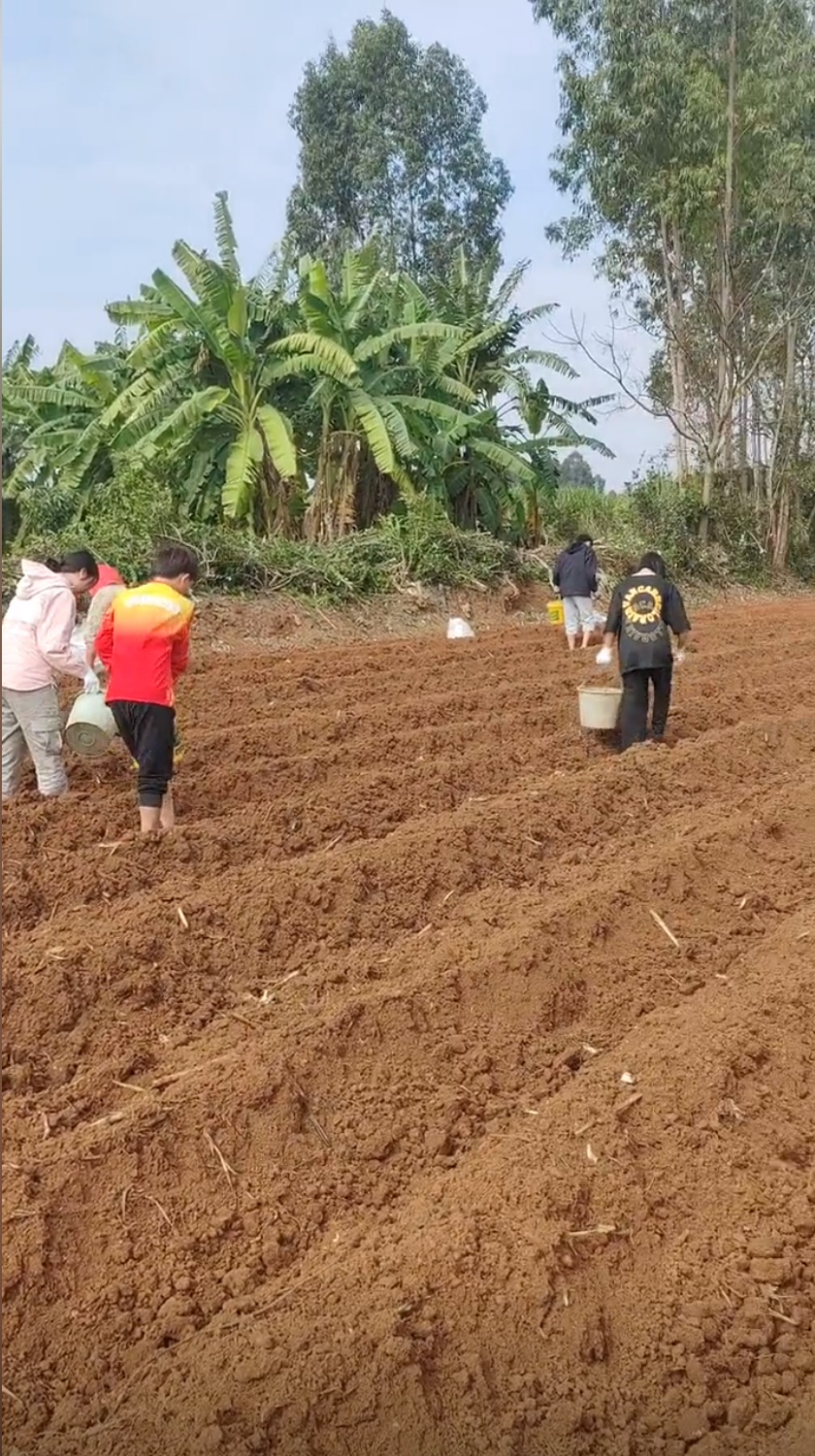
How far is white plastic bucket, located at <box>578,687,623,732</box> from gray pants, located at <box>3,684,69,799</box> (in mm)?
3647

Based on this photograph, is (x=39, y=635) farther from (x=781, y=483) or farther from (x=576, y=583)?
(x=781, y=483)

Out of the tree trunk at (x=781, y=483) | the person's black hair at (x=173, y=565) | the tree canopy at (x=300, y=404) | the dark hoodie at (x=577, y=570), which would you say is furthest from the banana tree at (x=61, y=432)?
the tree trunk at (x=781, y=483)

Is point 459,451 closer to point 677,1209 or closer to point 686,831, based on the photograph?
point 686,831

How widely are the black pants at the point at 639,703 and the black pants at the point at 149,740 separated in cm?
351

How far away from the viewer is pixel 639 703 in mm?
8297

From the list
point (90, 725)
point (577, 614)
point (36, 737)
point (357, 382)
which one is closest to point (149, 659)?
point (36, 737)

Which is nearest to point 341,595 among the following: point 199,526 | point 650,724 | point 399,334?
point 199,526

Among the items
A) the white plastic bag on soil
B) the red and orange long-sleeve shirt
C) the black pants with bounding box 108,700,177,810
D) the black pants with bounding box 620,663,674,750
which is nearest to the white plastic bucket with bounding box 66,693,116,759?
the black pants with bounding box 108,700,177,810

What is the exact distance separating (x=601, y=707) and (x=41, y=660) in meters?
3.95

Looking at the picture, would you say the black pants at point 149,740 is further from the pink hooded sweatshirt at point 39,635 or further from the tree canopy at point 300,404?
the tree canopy at point 300,404

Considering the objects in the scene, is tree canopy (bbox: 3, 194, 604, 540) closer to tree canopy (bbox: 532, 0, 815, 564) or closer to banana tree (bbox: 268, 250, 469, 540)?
banana tree (bbox: 268, 250, 469, 540)

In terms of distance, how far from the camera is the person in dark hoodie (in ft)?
42.7

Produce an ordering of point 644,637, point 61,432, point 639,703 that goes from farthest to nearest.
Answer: point 61,432
point 639,703
point 644,637

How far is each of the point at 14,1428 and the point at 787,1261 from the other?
190 cm
